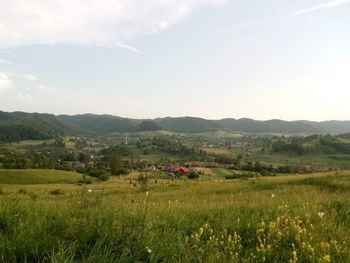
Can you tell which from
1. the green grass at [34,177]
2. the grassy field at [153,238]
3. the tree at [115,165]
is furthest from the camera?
the tree at [115,165]

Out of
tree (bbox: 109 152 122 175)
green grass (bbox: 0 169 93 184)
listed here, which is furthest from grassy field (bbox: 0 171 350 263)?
tree (bbox: 109 152 122 175)

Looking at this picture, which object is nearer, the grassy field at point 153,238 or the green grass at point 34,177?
the grassy field at point 153,238

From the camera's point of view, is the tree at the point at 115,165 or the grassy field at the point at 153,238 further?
the tree at the point at 115,165

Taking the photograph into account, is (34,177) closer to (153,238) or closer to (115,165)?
(115,165)

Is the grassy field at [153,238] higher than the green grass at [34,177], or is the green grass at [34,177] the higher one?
the grassy field at [153,238]

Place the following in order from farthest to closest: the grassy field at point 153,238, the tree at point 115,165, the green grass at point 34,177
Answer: the tree at point 115,165, the green grass at point 34,177, the grassy field at point 153,238

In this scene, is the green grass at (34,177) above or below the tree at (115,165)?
above

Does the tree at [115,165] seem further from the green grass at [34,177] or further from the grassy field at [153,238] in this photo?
the grassy field at [153,238]

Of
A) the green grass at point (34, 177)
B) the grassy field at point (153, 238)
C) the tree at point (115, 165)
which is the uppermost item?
the grassy field at point (153, 238)

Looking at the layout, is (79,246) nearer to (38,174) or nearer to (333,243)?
(333,243)

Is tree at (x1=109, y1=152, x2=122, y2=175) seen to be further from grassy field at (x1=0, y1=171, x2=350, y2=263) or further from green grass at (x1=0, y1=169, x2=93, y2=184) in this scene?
grassy field at (x1=0, y1=171, x2=350, y2=263)

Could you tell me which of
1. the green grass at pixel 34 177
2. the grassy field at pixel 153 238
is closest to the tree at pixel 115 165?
the green grass at pixel 34 177

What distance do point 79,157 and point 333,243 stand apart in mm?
192698

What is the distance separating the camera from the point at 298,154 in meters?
200
